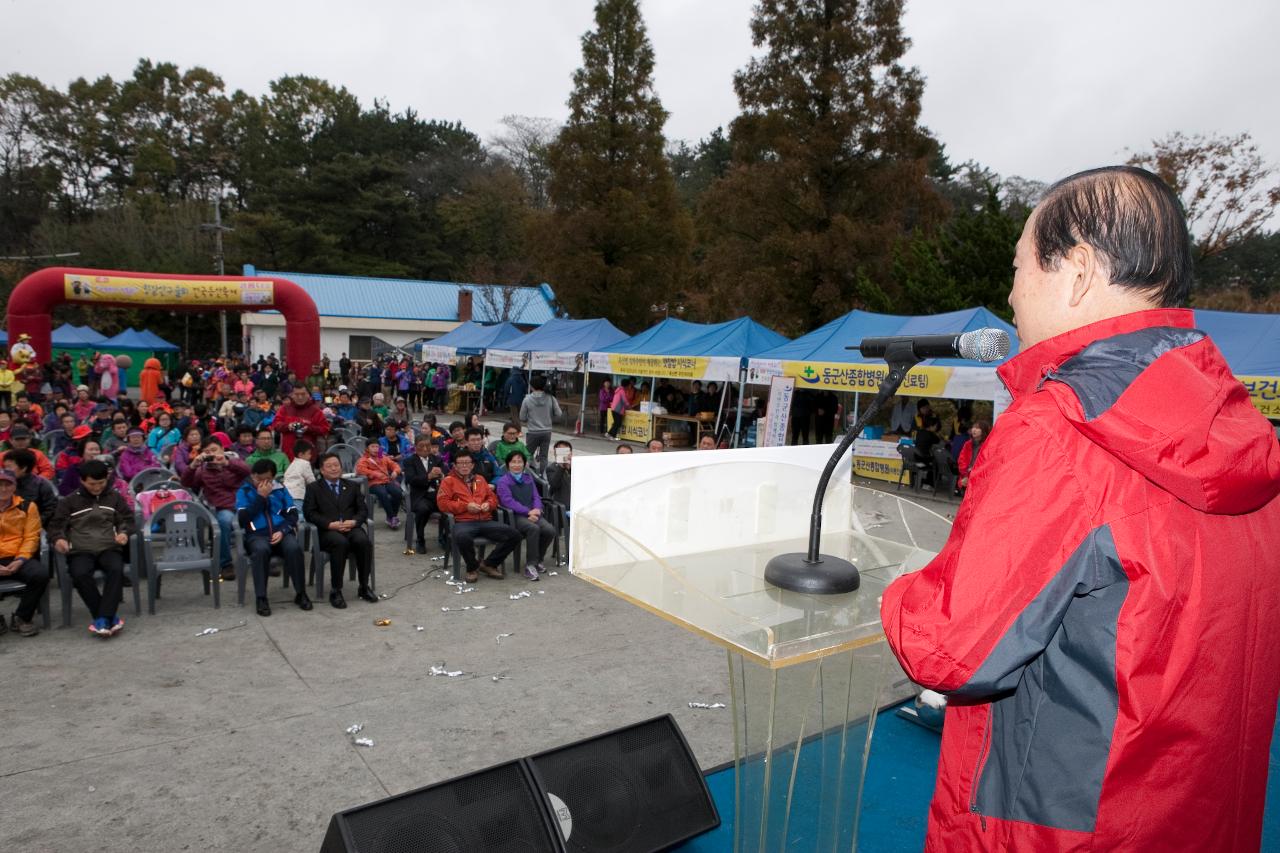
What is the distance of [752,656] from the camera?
1.47 metres

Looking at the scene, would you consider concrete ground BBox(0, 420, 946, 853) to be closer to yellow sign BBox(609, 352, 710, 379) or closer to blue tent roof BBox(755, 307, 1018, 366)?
blue tent roof BBox(755, 307, 1018, 366)

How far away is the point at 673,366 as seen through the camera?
15.1m

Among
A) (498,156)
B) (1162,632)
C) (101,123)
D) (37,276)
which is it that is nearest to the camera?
(1162,632)

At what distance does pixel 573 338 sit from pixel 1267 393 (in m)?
14.2

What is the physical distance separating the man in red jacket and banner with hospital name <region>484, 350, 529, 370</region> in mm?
18193

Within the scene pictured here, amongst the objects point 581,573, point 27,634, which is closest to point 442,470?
point 27,634

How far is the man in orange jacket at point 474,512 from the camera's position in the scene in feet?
23.7

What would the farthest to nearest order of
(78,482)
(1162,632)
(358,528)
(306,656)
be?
1. (78,482)
2. (358,528)
3. (306,656)
4. (1162,632)

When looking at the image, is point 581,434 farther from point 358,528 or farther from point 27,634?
point 27,634

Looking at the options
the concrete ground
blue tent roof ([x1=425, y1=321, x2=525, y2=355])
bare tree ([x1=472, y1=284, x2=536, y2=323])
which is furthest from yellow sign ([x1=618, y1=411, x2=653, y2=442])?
bare tree ([x1=472, y1=284, x2=536, y2=323])

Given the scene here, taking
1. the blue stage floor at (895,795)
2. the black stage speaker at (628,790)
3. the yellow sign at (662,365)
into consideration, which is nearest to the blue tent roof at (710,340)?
the yellow sign at (662,365)

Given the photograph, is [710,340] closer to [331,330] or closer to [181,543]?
[181,543]

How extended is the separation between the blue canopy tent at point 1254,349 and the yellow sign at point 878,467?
454 centimetres

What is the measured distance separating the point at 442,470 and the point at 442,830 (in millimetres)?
6311
